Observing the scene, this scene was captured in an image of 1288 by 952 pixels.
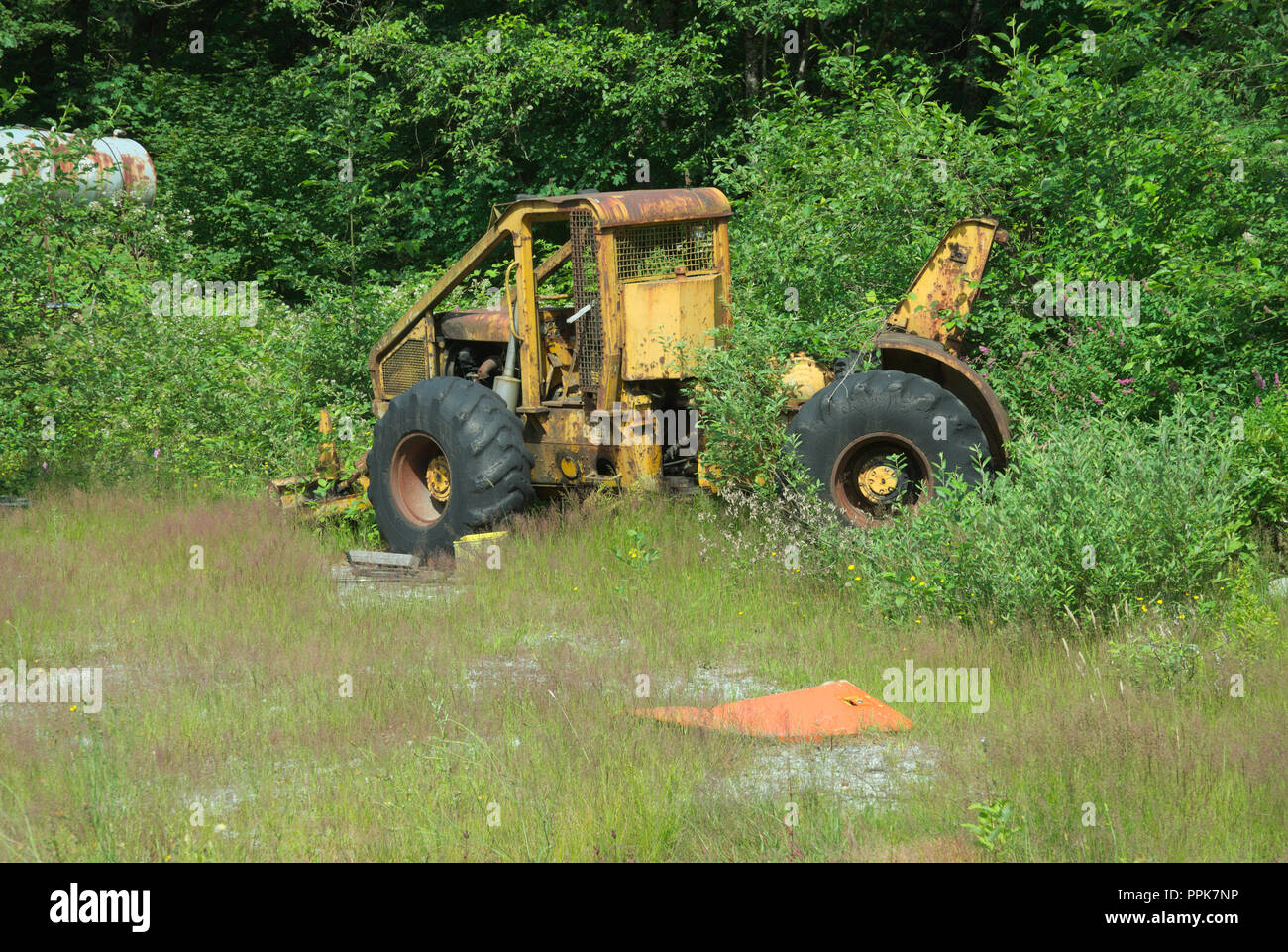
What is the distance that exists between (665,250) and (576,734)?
4.62 metres

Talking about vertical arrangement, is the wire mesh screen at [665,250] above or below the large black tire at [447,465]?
above

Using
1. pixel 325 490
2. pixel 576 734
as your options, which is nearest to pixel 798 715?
pixel 576 734

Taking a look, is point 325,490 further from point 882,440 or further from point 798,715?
point 798,715

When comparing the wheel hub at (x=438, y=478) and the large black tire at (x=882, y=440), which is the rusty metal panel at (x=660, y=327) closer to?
the large black tire at (x=882, y=440)

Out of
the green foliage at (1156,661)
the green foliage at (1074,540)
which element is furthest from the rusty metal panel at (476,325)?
the green foliage at (1156,661)

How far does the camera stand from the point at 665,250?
29.3 feet

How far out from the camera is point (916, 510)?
23.4ft

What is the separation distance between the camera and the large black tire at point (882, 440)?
7441 millimetres

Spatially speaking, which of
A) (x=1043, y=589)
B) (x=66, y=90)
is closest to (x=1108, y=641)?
(x=1043, y=589)

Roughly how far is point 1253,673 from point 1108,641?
564 millimetres

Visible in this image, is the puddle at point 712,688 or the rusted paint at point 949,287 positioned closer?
the puddle at point 712,688

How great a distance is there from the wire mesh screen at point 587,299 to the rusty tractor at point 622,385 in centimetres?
1

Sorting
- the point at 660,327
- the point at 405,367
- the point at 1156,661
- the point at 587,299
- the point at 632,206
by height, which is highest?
the point at 632,206

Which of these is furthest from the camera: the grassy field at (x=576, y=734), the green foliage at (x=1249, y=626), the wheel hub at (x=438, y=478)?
the wheel hub at (x=438, y=478)
